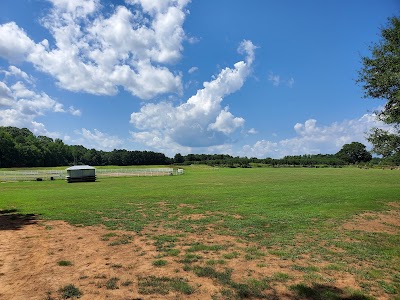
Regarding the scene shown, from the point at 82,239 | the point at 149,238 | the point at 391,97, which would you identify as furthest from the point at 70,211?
the point at 391,97

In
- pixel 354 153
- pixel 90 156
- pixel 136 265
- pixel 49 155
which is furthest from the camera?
pixel 354 153

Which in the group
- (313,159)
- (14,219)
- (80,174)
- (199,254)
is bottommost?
(199,254)

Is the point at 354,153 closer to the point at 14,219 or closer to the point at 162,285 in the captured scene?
the point at 14,219

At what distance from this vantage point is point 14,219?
14.6m

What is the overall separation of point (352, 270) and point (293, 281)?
1979 mm

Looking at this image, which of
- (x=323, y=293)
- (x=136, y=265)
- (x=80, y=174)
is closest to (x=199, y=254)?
(x=136, y=265)

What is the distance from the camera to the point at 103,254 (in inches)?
363

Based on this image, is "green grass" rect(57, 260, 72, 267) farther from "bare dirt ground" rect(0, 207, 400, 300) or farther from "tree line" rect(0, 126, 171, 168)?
"tree line" rect(0, 126, 171, 168)

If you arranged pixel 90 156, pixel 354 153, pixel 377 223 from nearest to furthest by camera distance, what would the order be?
1. pixel 377 223
2. pixel 90 156
3. pixel 354 153

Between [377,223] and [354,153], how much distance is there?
580 feet

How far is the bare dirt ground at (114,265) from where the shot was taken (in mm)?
6598

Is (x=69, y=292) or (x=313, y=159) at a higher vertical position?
(x=313, y=159)

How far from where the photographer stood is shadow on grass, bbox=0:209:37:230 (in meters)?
13.1

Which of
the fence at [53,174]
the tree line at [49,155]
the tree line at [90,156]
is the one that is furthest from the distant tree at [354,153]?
the fence at [53,174]
